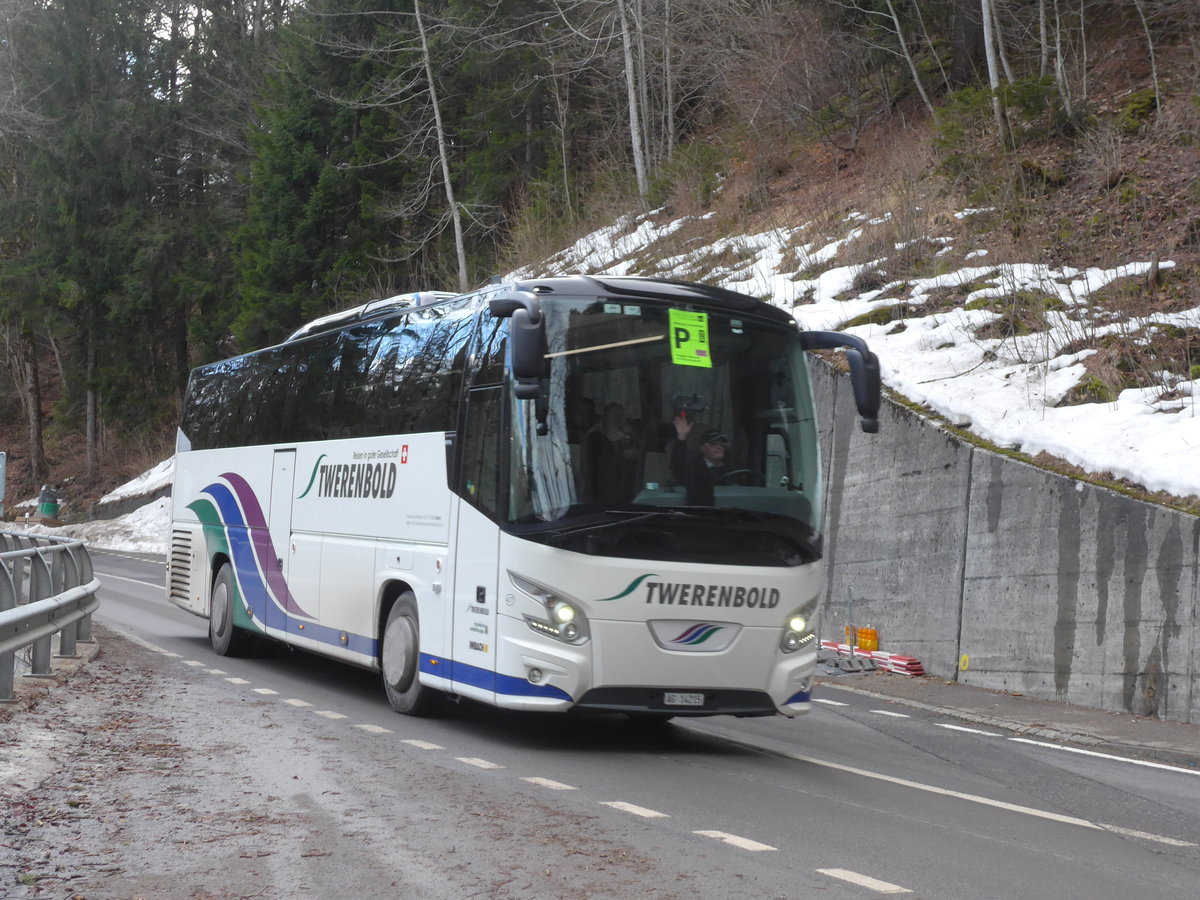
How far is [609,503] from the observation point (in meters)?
8.91

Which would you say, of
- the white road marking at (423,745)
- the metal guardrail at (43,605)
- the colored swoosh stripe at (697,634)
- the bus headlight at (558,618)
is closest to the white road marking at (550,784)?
the bus headlight at (558,618)

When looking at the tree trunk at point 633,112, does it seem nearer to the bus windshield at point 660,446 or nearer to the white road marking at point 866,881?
the bus windshield at point 660,446

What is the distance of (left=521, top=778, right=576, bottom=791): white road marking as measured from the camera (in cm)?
793

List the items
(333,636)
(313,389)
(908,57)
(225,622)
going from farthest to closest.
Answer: (908,57)
(225,622)
(313,389)
(333,636)

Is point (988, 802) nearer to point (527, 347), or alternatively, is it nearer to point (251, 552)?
point (527, 347)

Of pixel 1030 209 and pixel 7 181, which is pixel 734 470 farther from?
pixel 7 181

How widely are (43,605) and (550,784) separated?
4.80 metres

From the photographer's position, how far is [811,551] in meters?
9.62

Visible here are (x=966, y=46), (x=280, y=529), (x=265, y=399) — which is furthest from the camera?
(x=966, y=46)

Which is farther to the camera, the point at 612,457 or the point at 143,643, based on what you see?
the point at 143,643

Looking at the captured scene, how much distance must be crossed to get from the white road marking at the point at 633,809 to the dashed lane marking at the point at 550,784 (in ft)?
1.43

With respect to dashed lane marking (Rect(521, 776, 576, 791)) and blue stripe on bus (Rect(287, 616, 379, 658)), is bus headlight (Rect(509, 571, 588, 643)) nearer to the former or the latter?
dashed lane marking (Rect(521, 776, 576, 791))

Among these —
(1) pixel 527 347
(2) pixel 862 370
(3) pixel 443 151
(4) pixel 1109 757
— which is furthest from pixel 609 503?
(3) pixel 443 151

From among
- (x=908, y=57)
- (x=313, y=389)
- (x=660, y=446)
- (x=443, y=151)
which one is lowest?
(x=660, y=446)
